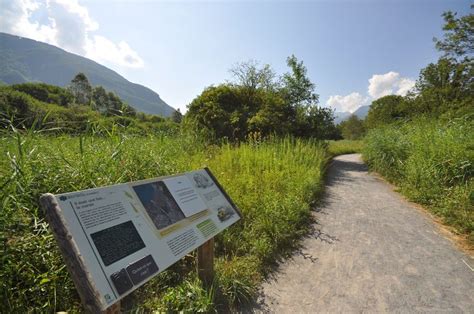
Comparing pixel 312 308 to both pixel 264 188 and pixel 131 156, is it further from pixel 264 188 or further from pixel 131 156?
pixel 131 156

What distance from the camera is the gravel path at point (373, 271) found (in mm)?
2455

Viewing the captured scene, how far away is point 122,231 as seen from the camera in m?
1.57

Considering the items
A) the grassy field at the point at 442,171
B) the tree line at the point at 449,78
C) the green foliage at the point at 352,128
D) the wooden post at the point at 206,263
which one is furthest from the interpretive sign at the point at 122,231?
the green foliage at the point at 352,128

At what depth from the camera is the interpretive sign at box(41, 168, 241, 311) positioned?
129cm

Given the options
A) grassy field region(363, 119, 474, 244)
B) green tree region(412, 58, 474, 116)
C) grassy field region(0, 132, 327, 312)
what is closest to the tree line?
green tree region(412, 58, 474, 116)

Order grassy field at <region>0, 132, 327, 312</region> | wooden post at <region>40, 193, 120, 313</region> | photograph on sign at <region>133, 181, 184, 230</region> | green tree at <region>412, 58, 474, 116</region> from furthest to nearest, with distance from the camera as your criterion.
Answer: green tree at <region>412, 58, 474, 116</region>, grassy field at <region>0, 132, 327, 312</region>, photograph on sign at <region>133, 181, 184, 230</region>, wooden post at <region>40, 193, 120, 313</region>

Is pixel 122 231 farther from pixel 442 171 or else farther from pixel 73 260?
pixel 442 171

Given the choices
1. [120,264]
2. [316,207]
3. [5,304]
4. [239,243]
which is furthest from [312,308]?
[316,207]

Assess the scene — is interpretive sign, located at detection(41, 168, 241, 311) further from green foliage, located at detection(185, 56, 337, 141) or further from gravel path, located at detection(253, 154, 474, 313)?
green foliage, located at detection(185, 56, 337, 141)

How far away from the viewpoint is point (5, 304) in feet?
5.91

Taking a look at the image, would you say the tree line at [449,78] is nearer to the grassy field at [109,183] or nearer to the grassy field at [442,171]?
the grassy field at [442,171]

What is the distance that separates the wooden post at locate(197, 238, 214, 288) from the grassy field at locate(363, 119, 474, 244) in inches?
154

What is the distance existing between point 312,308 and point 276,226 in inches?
52.7

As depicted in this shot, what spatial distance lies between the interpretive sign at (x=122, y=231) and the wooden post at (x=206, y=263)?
0.83 ft
